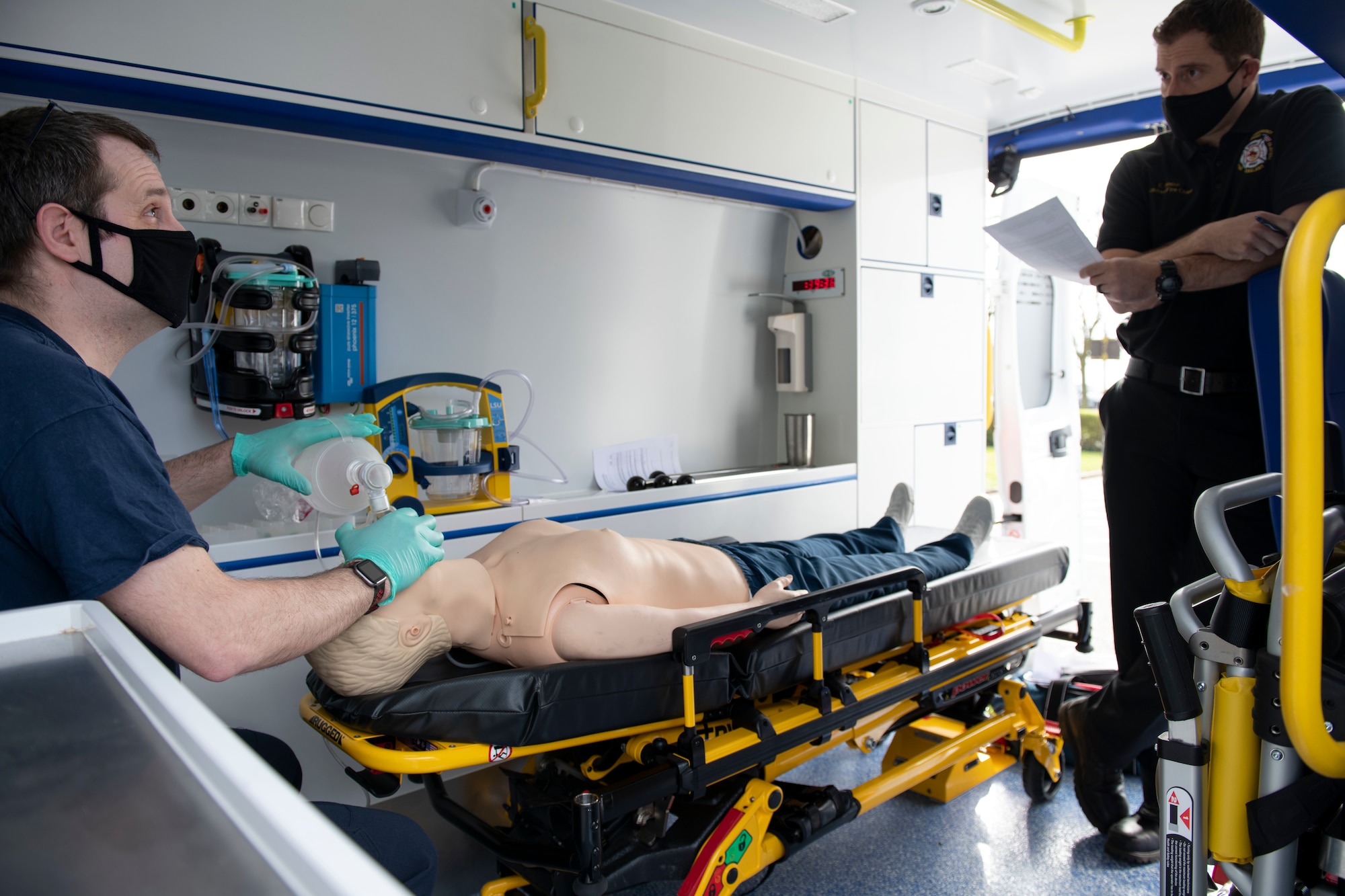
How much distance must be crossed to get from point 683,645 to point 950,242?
11.1ft

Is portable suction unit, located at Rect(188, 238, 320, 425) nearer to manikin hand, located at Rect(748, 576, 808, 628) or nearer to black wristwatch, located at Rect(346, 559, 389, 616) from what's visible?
black wristwatch, located at Rect(346, 559, 389, 616)

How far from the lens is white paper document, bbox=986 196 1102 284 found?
6.95 ft

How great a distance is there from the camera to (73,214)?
1.33 m

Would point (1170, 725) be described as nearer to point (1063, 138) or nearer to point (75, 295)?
point (75, 295)

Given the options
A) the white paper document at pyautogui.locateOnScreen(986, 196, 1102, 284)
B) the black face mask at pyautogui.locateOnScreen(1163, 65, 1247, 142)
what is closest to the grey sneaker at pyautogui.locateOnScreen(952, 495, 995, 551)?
the white paper document at pyautogui.locateOnScreen(986, 196, 1102, 284)

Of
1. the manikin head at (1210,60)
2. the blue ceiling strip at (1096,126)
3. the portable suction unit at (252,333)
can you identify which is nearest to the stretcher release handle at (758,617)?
the manikin head at (1210,60)

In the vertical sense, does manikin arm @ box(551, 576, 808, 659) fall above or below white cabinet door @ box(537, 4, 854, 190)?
below

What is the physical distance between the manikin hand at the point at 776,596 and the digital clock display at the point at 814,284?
2.39m

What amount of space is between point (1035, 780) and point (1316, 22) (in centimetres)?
219

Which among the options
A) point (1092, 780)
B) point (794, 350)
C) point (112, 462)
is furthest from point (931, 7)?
point (112, 462)

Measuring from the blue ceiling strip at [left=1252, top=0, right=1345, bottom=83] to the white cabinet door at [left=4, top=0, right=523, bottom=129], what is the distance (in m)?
2.10

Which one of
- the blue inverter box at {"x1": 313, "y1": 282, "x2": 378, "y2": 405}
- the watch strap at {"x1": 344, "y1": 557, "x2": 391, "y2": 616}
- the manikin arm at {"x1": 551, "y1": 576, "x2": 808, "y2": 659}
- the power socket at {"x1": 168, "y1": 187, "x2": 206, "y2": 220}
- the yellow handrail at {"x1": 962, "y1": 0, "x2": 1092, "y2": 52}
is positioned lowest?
the manikin arm at {"x1": 551, "y1": 576, "x2": 808, "y2": 659}

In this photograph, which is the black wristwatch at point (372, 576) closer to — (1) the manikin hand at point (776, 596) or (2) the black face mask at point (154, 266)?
(2) the black face mask at point (154, 266)

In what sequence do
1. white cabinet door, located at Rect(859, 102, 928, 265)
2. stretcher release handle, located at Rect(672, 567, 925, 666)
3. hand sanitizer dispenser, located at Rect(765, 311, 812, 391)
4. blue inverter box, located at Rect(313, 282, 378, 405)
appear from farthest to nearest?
hand sanitizer dispenser, located at Rect(765, 311, 812, 391)
white cabinet door, located at Rect(859, 102, 928, 265)
blue inverter box, located at Rect(313, 282, 378, 405)
stretcher release handle, located at Rect(672, 567, 925, 666)
